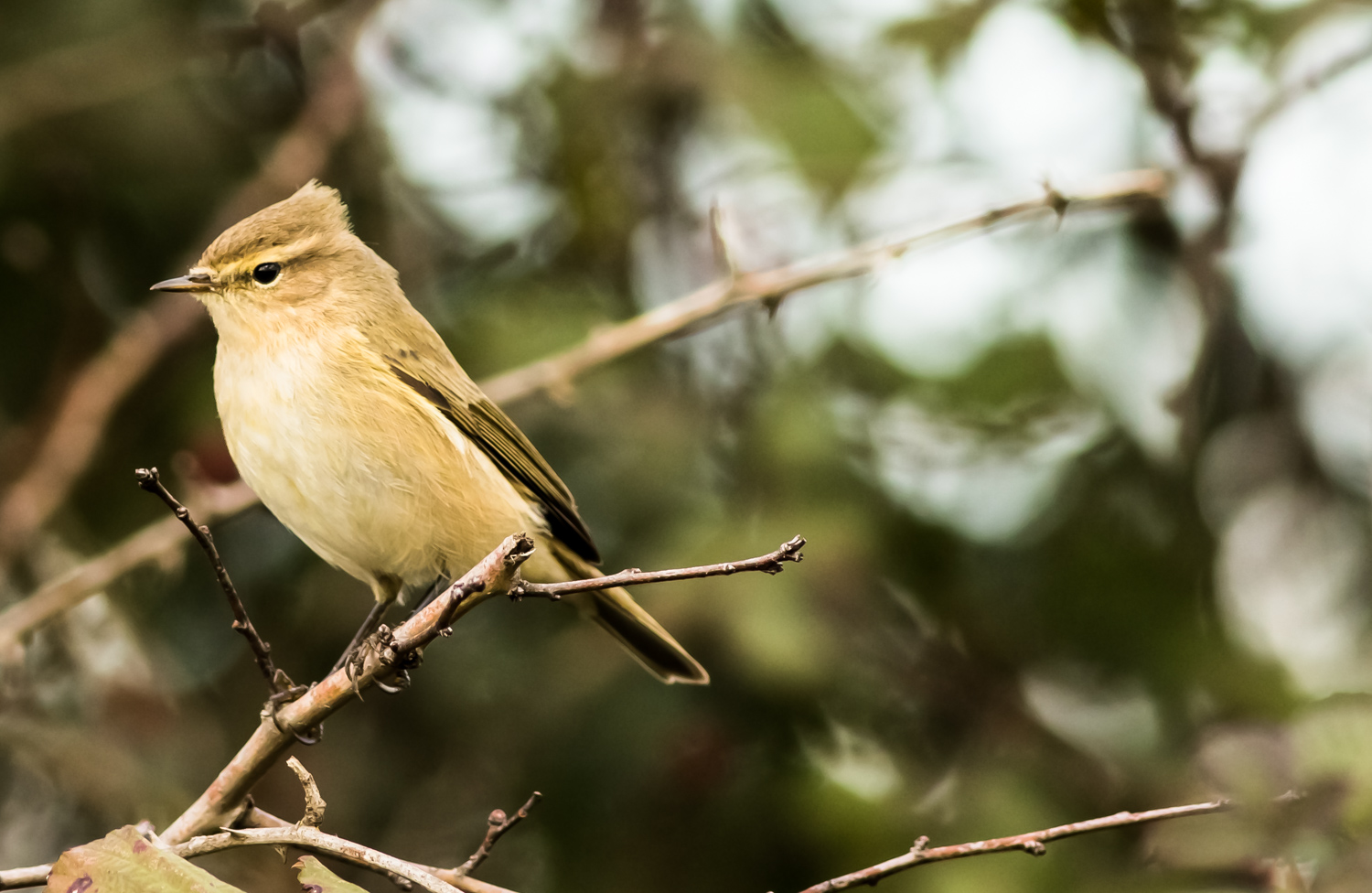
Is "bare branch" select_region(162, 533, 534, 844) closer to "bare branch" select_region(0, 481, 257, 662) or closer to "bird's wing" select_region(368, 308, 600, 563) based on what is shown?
"bird's wing" select_region(368, 308, 600, 563)

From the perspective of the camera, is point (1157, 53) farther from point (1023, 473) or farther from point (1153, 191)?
point (1023, 473)

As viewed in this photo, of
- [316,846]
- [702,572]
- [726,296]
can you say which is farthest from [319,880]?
[726,296]

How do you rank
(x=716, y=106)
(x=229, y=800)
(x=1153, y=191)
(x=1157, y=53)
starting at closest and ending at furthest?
(x=229, y=800) < (x=1153, y=191) < (x=1157, y=53) < (x=716, y=106)

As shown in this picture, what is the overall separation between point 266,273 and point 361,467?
0.66m

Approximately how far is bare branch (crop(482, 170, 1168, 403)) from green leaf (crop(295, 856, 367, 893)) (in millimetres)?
1708

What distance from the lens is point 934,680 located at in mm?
4152

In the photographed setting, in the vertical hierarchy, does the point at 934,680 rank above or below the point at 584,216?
below

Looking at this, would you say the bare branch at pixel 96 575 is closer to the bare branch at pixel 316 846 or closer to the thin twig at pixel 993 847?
the bare branch at pixel 316 846

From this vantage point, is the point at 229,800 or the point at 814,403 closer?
the point at 229,800

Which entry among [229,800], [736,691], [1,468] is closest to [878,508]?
[736,691]

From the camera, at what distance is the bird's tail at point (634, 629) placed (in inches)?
137

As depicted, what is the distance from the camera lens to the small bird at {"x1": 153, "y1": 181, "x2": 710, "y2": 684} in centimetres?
306

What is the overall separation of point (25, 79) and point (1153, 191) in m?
3.91

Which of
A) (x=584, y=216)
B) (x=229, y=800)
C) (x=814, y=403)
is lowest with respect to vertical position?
(x=229, y=800)
